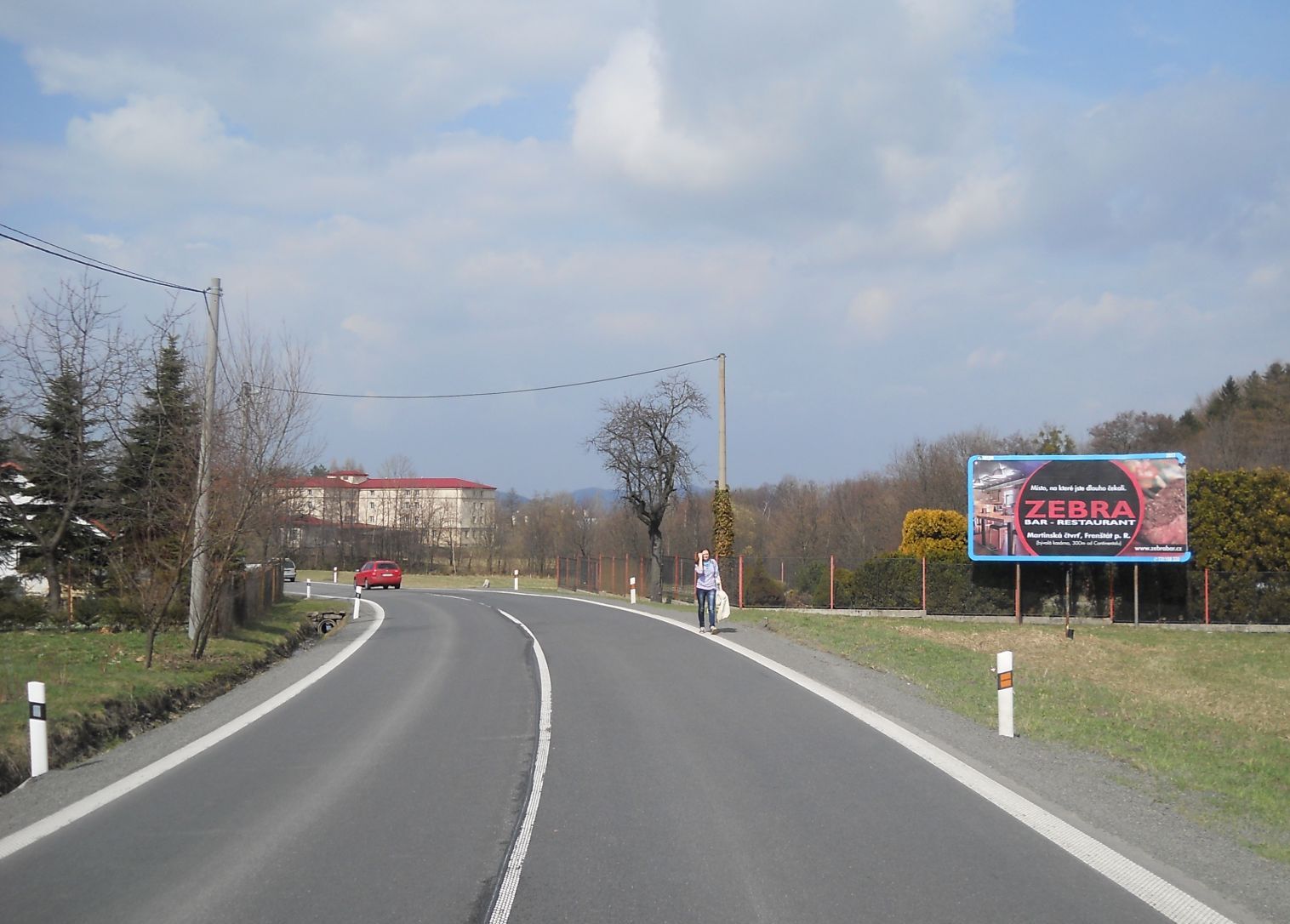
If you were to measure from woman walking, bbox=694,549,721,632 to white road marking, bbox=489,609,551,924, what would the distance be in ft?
28.1

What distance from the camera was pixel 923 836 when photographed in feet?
23.3

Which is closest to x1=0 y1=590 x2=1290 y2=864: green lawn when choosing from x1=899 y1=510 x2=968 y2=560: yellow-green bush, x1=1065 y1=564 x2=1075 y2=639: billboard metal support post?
x1=1065 y1=564 x2=1075 y2=639: billboard metal support post

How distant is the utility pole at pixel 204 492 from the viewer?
676 inches

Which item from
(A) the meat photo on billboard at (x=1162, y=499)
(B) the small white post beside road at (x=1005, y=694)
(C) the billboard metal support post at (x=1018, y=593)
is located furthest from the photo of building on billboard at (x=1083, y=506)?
(B) the small white post beside road at (x=1005, y=694)

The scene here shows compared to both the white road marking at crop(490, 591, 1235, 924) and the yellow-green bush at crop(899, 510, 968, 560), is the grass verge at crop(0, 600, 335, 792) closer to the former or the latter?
the white road marking at crop(490, 591, 1235, 924)

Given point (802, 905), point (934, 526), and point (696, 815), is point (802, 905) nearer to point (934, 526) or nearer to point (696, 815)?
point (696, 815)

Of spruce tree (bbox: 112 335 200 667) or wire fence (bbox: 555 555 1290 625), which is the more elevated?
spruce tree (bbox: 112 335 200 667)

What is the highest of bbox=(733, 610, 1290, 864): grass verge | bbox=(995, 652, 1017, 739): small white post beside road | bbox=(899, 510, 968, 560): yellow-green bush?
bbox=(899, 510, 968, 560): yellow-green bush

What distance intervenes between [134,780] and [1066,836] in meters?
7.46

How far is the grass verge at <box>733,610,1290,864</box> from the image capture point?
8.93 metres

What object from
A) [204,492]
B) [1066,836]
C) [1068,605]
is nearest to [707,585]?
[204,492]

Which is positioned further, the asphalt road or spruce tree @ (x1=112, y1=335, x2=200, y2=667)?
spruce tree @ (x1=112, y1=335, x2=200, y2=667)

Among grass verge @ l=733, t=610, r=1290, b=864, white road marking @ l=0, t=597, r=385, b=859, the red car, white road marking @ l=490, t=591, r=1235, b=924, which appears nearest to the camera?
white road marking @ l=490, t=591, r=1235, b=924

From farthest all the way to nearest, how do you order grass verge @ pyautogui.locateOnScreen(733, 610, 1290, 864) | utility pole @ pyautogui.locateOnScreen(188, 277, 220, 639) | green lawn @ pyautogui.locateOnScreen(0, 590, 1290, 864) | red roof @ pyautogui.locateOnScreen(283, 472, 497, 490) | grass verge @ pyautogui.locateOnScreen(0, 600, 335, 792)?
red roof @ pyautogui.locateOnScreen(283, 472, 497, 490)
utility pole @ pyautogui.locateOnScreen(188, 277, 220, 639)
grass verge @ pyautogui.locateOnScreen(0, 600, 335, 792)
green lawn @ pyautogui.locateOnScreen(0, 590, 1290, 864)
grass verge @ pyautogui.locateOnScreen(733, 610, 1290, 864)
